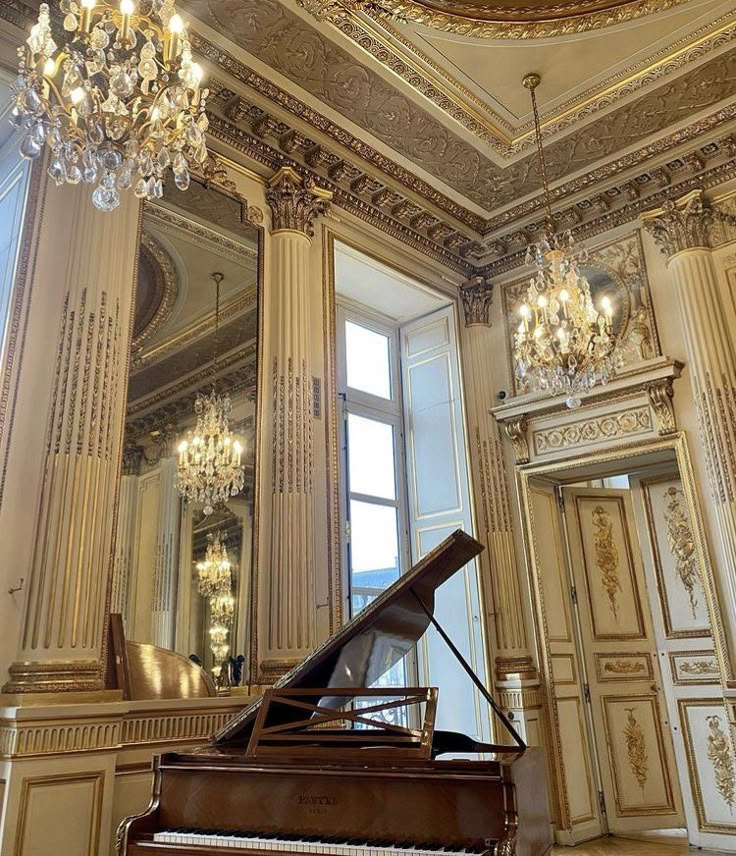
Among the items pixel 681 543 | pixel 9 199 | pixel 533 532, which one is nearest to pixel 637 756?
pixel 681 543

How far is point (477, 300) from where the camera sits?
269 inches

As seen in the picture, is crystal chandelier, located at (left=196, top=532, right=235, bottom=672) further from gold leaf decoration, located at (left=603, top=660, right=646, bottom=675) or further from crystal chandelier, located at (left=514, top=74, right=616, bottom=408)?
gold leaf decoration, located at (left=603, top=660, right=646, bottom=675)

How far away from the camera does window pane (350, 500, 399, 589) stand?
623 centimetres

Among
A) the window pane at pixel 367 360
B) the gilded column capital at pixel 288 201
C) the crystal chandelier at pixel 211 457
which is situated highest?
the gilded column capital at pixel 288 201

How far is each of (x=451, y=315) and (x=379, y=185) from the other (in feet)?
5.17

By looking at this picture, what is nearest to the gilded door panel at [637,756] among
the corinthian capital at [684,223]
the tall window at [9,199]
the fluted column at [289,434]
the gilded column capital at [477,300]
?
the fluted column at [289,434]

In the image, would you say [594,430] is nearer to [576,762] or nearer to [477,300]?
[477,300]

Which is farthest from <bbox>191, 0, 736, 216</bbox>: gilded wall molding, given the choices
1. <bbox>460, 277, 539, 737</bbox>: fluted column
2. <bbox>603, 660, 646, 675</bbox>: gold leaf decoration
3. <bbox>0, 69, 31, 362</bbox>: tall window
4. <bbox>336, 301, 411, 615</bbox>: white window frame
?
<bbox>603, 660, 646, 675</bbox>: gold leaf decoration

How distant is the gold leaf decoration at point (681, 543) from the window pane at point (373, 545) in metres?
2.34

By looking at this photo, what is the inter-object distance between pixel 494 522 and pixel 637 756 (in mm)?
2185

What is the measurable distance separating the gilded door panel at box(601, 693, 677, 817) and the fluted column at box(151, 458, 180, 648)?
3864mm

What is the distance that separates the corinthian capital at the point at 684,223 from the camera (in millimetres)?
5543

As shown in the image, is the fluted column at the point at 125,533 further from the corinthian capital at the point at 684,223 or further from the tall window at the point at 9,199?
the corinthian capital at the point at 684,223

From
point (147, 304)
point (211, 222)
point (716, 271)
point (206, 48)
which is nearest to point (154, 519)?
point (147, 304)
